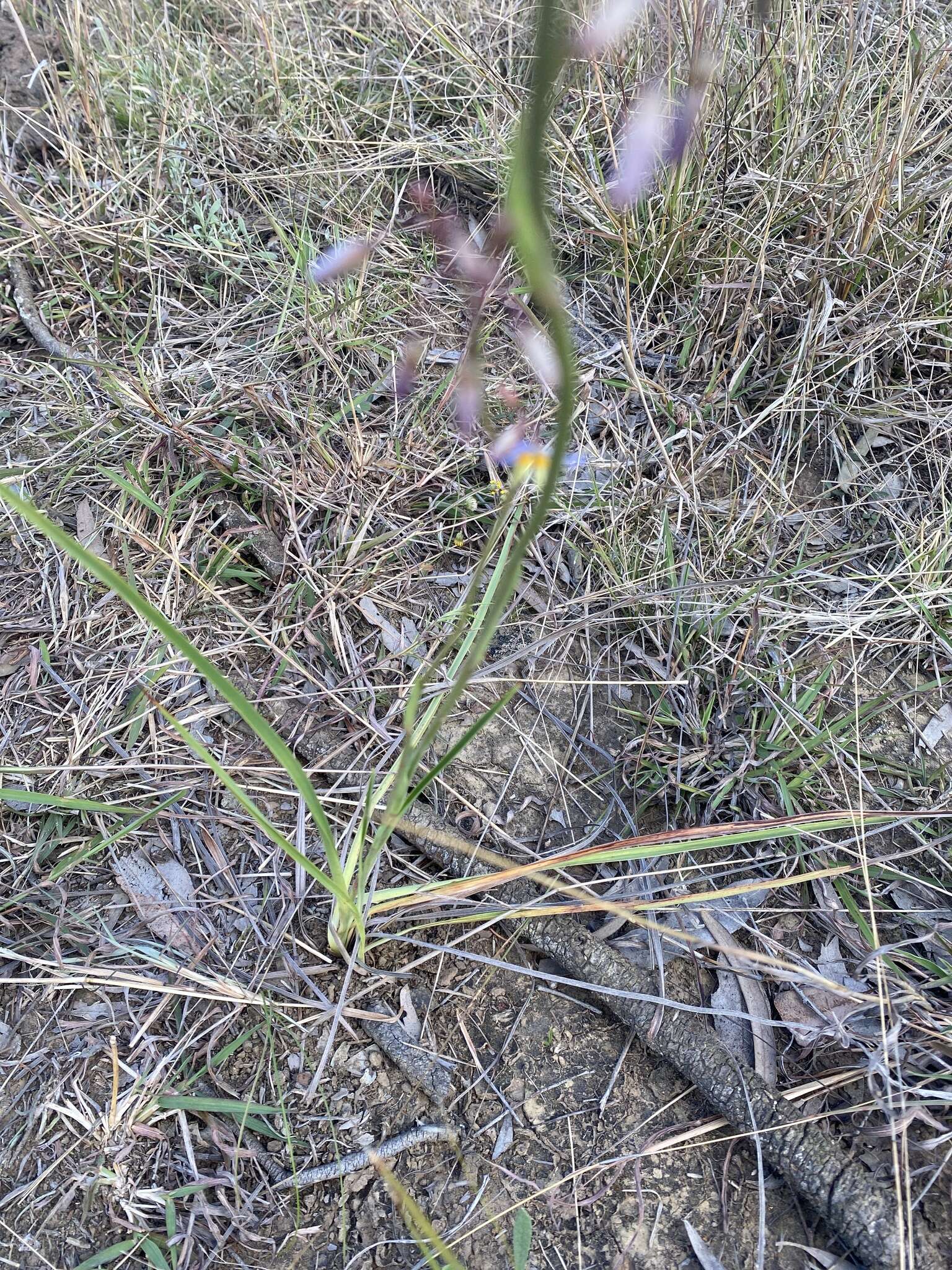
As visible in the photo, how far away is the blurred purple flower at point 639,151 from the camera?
4.98 feet

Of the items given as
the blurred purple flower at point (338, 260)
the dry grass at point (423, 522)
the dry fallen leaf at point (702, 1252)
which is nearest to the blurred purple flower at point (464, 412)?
the dry grass at point (423, 522)

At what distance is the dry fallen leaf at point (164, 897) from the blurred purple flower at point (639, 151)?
55.8 inches

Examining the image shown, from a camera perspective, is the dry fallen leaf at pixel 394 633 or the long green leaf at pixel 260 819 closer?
the long green leaf at pixel 260 819

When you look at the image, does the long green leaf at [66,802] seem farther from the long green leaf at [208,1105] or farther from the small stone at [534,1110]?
the small stone at [534,1110]

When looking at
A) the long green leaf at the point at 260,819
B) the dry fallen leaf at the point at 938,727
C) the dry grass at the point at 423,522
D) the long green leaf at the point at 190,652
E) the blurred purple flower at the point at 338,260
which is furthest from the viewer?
the blurred purple flower at the point at 338,260

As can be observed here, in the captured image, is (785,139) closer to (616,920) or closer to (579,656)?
(579,656)

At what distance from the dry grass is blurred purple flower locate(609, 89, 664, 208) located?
0.13ft

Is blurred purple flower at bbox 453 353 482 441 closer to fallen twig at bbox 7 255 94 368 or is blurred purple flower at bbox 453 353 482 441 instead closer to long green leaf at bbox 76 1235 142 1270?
fallen twig at bbox 7 255 94 368

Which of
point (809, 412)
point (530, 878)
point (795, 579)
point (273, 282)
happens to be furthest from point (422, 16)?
point (530, 878)

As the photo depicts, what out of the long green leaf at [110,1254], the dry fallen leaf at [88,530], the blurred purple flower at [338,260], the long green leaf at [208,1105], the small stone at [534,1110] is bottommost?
the small stone at [534,1110]

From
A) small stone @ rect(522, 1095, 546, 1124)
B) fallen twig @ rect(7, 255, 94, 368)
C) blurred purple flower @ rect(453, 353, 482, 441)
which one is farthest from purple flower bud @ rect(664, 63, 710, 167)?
small stone @ rect(522, 1095, 546, 1124)

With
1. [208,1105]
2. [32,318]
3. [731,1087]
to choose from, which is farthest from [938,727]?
[32,318]

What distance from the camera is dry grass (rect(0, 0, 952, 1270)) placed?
103 cm

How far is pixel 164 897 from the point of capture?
3.61ft
